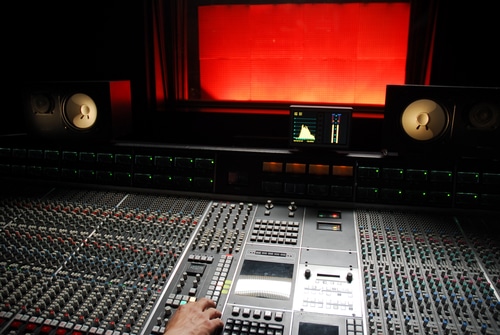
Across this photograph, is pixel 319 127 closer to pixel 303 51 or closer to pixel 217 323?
pixel 303 51

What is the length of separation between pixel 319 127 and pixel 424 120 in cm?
53

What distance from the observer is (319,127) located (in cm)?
228

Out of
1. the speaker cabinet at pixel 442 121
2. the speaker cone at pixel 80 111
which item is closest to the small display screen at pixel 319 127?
the speaker cabinet at pixel 442 121

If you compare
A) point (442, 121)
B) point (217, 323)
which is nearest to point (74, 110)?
point (217, 323)

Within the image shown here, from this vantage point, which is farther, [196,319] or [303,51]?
[303,51]

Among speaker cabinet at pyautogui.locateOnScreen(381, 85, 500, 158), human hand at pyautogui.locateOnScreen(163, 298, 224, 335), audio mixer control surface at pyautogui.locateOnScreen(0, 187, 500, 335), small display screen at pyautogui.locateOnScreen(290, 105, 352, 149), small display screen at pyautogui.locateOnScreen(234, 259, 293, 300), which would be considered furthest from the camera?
small display screen at pyautogui.locateOnScreen(290, 105, 352, 149)

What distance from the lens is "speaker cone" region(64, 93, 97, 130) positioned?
249cm

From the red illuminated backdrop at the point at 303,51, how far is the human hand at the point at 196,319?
1.75m

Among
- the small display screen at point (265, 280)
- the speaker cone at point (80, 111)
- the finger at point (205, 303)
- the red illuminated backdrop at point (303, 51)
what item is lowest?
the finger at point (205, 303)

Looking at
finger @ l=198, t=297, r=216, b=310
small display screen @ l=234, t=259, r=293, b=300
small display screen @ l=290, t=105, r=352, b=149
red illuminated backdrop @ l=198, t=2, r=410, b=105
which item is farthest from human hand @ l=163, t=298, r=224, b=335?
red illuminated backdrop @ l=198, t=2, r=410, b=105

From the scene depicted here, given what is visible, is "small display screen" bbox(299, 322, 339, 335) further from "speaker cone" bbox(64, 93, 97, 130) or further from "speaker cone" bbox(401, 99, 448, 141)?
"speaker cone" bbox(64, 93, 97, 130)

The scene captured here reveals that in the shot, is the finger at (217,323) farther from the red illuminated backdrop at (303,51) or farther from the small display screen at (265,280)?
the red illuminated backdrop at (303,51)

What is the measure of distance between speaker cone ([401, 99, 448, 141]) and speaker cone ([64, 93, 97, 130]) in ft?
5.78

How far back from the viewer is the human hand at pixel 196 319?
4.51 ft
